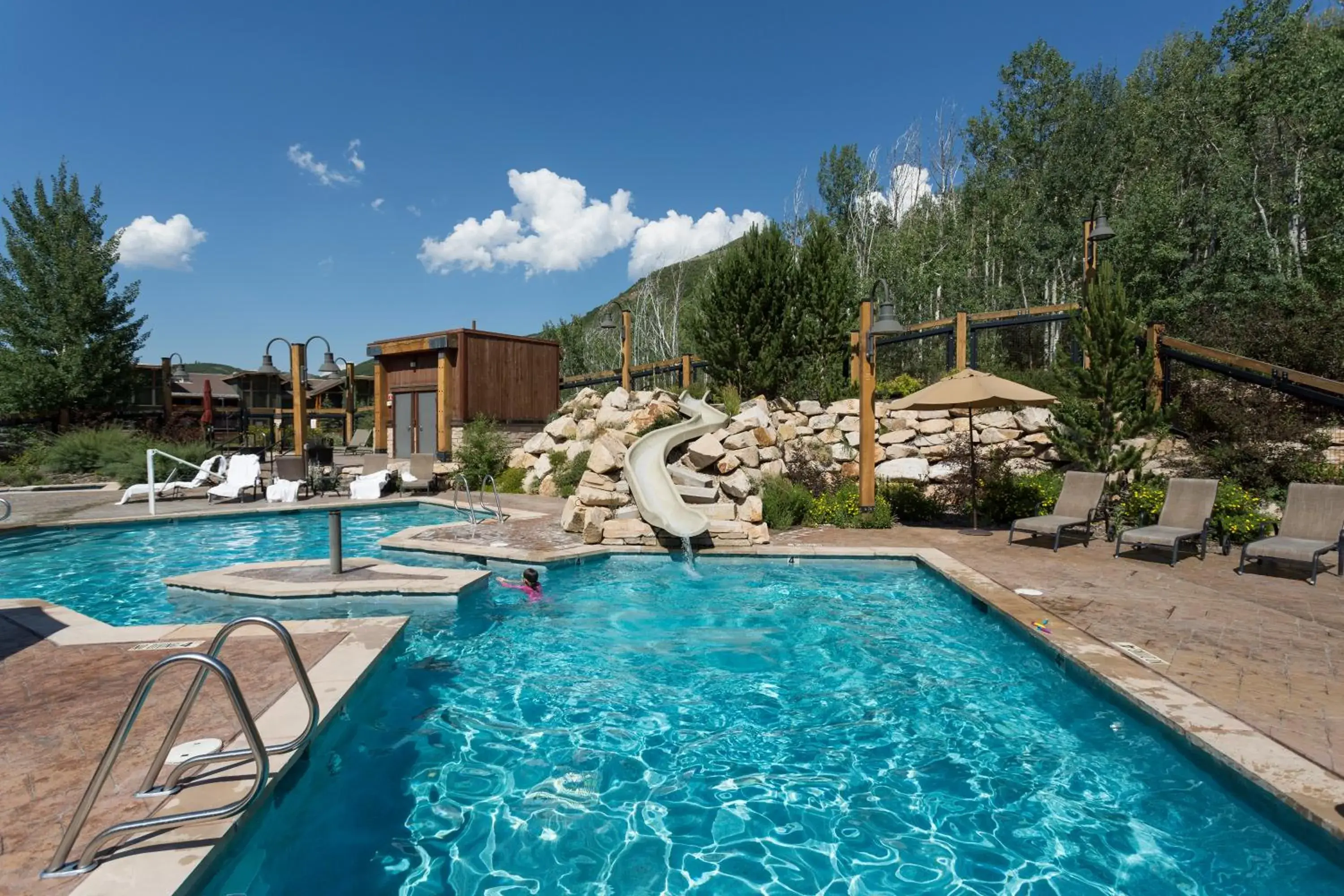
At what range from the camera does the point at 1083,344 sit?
10.0 meters

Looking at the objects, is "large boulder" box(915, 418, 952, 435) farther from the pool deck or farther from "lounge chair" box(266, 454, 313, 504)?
"lounge chair" box(266, 454, 313, 504)

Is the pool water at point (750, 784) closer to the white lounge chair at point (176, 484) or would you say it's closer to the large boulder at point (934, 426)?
the large boulder at point (934, 426)

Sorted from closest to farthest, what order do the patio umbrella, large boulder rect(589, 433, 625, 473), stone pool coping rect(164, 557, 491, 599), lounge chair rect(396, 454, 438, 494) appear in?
stone pool coping rect(164, 557, 491, 599) < the patio umbrella < large boulder rect(589, 433, 625, 473) < lounge chair rect(396, 454, 438, 494)

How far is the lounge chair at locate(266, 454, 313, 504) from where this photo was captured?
14.1m

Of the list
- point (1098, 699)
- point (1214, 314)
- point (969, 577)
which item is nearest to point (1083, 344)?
point (969, 577)

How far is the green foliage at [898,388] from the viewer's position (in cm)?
1558

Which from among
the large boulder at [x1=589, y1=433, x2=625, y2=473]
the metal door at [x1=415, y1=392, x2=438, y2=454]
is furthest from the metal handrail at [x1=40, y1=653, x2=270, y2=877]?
the metal door at [x1=415, y1=392, x2=438, y2=454]

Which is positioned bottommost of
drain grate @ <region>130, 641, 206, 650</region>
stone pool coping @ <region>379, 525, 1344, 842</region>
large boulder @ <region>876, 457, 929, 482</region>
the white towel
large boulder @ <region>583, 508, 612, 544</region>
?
stone pool coping @ <region>379, 525, 1344, 842</region>

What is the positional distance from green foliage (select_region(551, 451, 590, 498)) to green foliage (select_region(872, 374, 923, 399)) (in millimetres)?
7071

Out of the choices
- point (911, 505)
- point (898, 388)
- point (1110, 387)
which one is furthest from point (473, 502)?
point (1110, 387)

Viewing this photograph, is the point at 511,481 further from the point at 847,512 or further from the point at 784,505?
the point at 847,512

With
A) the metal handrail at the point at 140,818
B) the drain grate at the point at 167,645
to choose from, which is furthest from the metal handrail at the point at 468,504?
the metal handrail at the point at 140,818

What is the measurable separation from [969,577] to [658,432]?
7.12 meters

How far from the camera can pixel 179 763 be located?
3006 millimetres
